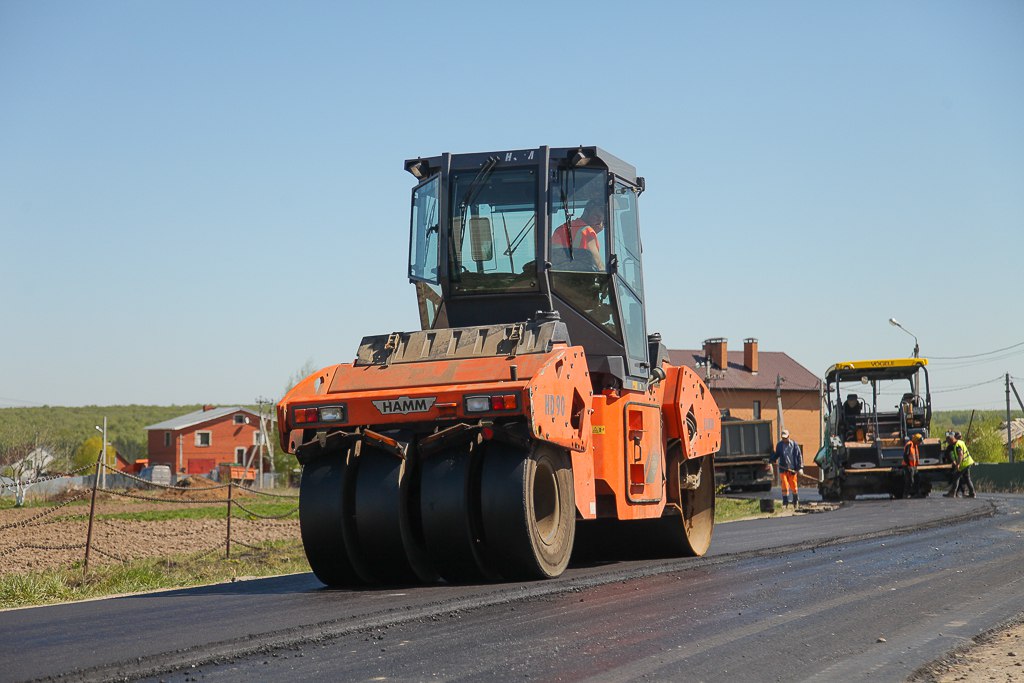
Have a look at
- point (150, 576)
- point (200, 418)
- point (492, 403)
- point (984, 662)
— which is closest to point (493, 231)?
point (492, 403)

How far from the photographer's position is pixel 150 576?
1262 cm

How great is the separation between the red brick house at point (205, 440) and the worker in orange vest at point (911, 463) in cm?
6550

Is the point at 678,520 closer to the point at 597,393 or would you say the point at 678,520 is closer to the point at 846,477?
the point at 597,393

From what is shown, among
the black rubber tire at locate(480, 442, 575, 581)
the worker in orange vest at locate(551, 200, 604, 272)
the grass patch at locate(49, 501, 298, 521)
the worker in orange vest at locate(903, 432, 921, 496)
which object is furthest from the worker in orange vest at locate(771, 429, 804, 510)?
the black rubber tire at locate(480, 442, 575, 581)

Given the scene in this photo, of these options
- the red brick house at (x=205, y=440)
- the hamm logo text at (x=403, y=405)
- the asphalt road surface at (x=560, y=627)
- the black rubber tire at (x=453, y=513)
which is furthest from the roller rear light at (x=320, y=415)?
the red brick house at (x=205, y=440)

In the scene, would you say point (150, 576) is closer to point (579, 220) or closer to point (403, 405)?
point (403, 405)

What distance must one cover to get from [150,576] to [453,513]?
5.12 metres

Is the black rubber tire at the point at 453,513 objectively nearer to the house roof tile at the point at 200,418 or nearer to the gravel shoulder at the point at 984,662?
the gravel shoulder at the point at 984,662

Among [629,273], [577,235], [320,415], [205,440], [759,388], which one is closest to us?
[320,415]

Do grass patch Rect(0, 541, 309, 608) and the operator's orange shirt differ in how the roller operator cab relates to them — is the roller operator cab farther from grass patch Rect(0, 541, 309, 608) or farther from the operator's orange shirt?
grass patch Rect(0, 541, 309, 608)

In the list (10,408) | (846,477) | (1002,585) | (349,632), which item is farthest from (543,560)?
(10,408)

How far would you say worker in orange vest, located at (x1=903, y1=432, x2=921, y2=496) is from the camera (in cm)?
2856

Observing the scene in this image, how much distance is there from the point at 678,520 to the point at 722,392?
6980 centimetres

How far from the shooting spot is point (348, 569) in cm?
932
